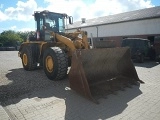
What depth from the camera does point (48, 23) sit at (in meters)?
8.82

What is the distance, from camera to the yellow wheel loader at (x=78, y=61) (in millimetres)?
5586

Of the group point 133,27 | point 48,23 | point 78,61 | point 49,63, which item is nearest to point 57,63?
point 49,63

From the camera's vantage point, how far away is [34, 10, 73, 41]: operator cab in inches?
340

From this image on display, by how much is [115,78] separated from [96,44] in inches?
61.5

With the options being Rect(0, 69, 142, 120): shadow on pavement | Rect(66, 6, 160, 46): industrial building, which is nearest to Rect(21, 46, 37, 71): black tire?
Rect(0, 69, 142, 120): shadow on pavement

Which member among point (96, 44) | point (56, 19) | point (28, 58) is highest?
point (56, 19)

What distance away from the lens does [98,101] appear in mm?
5078

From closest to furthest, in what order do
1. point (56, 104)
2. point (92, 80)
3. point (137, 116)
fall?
point (137, 116)
point (56, 104)
point (92, 80)

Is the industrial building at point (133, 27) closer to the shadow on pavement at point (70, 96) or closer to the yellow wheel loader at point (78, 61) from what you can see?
the yellow wheel loader at point (78, 61)

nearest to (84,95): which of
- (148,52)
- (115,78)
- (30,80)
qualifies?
(115,78)

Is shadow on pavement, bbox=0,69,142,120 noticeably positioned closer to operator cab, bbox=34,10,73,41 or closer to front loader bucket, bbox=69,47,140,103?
front loader bucket, bbox=69,47,140,103

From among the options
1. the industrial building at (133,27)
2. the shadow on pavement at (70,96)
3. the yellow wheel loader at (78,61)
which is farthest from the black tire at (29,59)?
the industrial building at (133,27)

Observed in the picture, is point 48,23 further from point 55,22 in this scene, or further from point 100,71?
point 100,71

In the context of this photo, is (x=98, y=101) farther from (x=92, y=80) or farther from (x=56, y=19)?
(x=56, y=19)
